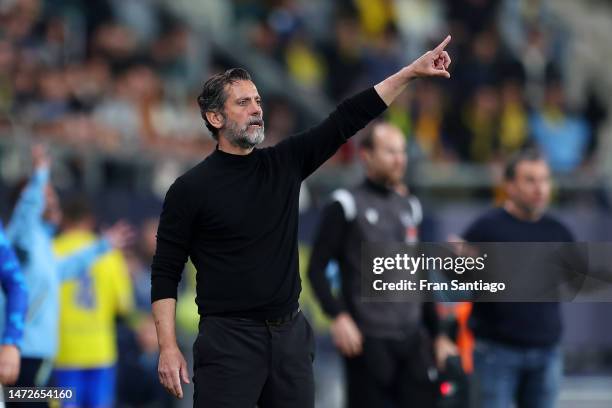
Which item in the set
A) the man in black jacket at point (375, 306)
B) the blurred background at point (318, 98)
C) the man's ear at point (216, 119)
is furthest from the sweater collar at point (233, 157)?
the blurred background at point (318, 98)

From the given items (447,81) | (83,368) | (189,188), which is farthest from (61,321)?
(447,81)

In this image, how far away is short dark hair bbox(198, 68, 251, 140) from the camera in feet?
21.3

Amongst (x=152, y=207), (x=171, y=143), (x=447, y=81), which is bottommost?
(x=152, y=207)

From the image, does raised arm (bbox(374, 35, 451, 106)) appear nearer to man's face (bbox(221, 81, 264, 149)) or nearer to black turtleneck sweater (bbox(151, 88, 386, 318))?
black turtleneck sweater (bbox(151, 88, 386, 318))

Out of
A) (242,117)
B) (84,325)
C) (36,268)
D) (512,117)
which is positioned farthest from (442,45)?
(512,117)

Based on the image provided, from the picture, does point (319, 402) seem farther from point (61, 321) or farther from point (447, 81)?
point (447, 81)

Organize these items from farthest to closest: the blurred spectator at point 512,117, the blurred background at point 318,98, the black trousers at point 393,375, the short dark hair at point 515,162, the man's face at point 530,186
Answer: the blurred spectator at point 512,117
the blurred background at point 318,98
the short dark hair at point 515,162
the man's face at point 530,186
the black trousers at point 393,375

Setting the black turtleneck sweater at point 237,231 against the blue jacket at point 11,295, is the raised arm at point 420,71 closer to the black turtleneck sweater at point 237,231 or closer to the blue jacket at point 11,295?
the black turtleneck sweater at point 237,231

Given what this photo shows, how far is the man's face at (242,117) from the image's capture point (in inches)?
252

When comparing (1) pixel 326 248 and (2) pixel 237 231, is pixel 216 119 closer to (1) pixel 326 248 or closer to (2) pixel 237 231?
(2) pixel 237 231

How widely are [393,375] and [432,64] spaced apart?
2.81 metres

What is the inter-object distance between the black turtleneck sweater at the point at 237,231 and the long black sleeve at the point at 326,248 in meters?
2.05

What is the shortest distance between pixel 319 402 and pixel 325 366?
1.32 m

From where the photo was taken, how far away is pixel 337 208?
8.73 metres
